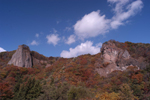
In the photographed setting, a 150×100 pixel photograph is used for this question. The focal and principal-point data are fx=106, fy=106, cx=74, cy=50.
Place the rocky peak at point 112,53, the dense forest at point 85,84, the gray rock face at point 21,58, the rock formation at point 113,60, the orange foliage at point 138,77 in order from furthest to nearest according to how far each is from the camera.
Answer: the gray rock face at point 21,58 < the rocky peak at point 112,53 < the rock formation at point 113,60 < the orange foliage at point 138,77 < the dense forest at point 85,84

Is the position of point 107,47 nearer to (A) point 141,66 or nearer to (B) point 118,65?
(B) point 118,65

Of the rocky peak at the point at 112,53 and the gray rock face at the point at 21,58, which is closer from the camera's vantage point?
the rocky peak at the point at 112,53

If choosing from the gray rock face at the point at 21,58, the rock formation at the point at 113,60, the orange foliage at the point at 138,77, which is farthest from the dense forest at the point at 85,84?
the gray rock face at the point at 21,58

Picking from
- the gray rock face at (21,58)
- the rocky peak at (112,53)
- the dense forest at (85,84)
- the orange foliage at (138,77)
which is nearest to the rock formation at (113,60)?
the rocky peak at (112,53)

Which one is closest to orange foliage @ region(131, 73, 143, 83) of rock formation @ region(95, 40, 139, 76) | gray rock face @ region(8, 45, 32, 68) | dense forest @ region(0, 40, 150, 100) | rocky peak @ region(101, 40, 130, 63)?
dense forest @ region(0, 40, 150, 100)

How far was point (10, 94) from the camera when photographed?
23250 millimetres

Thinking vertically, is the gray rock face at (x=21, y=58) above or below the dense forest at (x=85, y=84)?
above

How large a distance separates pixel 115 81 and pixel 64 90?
13.9 metres

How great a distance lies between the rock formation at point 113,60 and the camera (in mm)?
30578

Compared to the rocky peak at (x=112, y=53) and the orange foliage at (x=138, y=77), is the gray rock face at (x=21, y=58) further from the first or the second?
the orange foliage at (x=138, y=77)

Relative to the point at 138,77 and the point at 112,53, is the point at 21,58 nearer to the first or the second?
the point at 112,53

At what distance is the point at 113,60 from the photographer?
3269cm

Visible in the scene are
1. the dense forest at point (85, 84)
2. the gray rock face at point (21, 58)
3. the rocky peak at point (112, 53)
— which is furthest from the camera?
the gray rock face at point (21, 58)

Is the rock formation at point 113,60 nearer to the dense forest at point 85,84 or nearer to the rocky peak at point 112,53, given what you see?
the rocky peak at point 112,53
